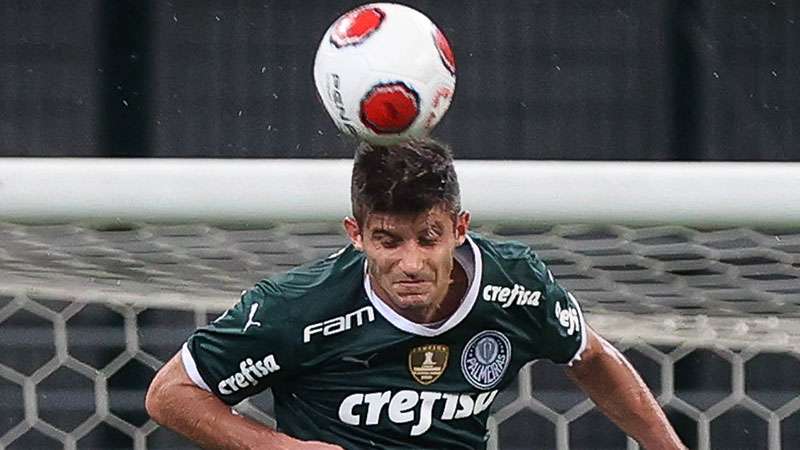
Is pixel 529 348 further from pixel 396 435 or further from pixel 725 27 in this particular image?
pixel 725 27

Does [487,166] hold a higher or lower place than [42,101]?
higher

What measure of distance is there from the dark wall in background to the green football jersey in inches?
45.5

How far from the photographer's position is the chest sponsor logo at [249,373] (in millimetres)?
1646

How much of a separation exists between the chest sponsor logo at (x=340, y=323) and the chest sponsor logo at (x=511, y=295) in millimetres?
103

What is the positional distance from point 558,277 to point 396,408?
40 centimetres

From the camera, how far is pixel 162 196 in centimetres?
171

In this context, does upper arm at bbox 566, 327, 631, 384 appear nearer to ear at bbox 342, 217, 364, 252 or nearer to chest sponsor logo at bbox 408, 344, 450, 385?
chest sponsor logo at bbox 408, 344, 450, 385

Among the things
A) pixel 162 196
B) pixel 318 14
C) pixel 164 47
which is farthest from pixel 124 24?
pixel 162 196

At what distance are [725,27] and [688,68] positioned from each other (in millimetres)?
85

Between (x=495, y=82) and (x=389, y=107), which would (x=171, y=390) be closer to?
(x=389, y=107)

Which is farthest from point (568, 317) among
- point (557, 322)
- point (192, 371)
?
point (192, 371)

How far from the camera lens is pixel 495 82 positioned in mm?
2875

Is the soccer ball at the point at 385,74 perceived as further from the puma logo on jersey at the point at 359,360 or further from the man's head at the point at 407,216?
the puma logo on jersey at the point at 359,360

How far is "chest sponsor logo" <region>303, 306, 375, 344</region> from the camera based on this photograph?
165 cm
